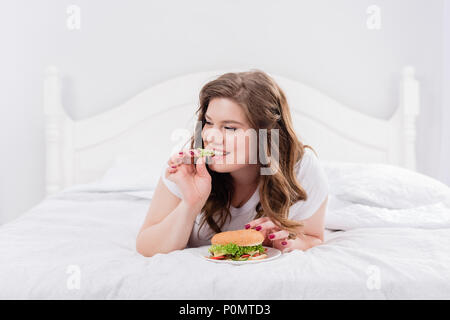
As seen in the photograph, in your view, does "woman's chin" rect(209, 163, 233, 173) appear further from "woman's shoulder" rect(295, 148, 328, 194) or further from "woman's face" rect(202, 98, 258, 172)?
"woman's shoulder" rect(295, 148, 328, 194)

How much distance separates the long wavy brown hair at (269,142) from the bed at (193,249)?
141 millimetres

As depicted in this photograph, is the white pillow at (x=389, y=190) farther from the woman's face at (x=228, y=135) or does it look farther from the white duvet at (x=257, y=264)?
the woman's face at (x=228, y=135)

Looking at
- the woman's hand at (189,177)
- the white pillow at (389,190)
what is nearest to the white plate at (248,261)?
the woman's hand at (189,177)

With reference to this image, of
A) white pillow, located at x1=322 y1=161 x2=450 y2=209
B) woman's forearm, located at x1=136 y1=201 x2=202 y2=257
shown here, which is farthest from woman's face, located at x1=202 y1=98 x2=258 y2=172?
white pillow, located at x1=322 y1=161 x2=450 y2=209

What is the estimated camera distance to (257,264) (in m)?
1.07

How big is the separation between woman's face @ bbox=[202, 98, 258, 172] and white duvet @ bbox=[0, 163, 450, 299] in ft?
0.82

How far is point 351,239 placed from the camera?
4.46ft

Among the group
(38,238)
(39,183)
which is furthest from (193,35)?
(38,238)

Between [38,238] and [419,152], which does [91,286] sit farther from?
[419,152]

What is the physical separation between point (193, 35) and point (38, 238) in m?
1.72

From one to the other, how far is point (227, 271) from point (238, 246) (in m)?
0.10

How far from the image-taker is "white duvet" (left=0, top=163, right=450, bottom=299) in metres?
0.95

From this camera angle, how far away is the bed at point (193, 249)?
3.17 feet
